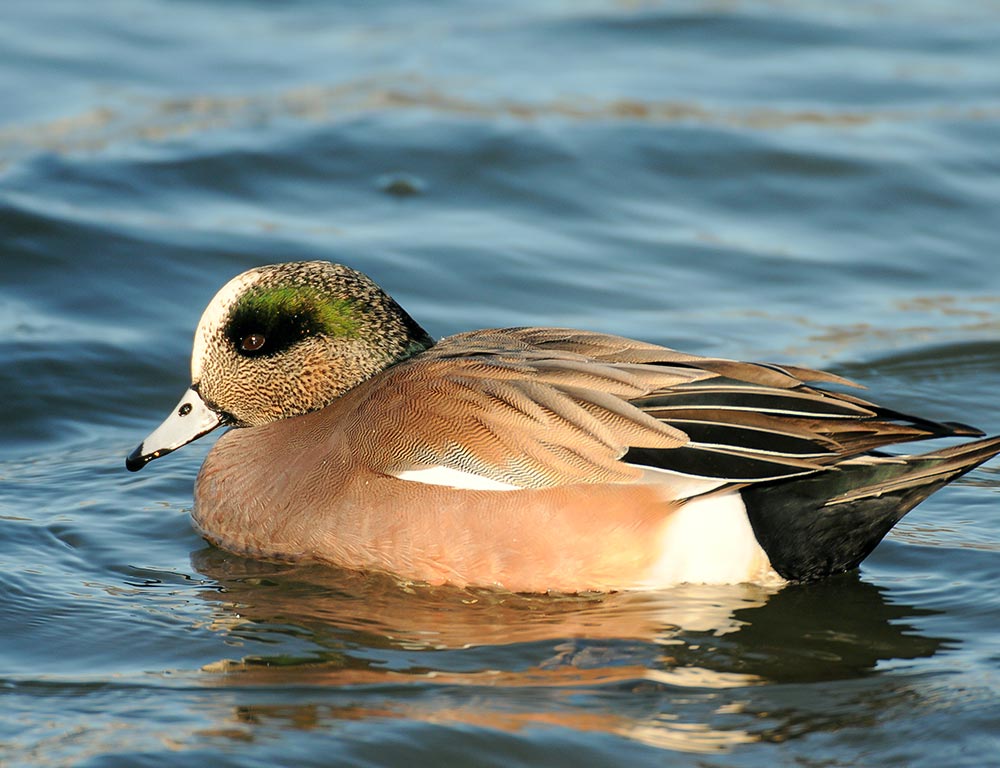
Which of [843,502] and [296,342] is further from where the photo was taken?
[296,342]

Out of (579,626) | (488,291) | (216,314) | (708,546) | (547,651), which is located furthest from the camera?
(488,291)

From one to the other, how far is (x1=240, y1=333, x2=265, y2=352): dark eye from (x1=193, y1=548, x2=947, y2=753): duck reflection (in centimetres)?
77

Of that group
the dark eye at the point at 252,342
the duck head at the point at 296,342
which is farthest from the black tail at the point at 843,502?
the dark eye at the point at 252,342

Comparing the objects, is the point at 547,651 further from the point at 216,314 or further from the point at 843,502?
the point at 216,314

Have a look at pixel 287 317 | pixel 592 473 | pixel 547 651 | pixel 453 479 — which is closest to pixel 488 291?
pixel 287 317

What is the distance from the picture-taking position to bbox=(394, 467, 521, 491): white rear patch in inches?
175

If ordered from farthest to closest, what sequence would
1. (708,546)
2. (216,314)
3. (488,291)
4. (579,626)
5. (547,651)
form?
(488,291) → (216,314) → (708,546) → (579,626) → (547,651)

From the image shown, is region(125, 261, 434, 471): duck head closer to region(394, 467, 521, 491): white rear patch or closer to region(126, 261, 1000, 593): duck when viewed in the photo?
region(126, 261, 1000, 593): duck

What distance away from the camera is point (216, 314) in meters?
5.18

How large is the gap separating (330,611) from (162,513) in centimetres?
112

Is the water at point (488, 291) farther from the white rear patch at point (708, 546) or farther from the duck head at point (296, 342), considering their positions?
the duck head at point (296, 342)

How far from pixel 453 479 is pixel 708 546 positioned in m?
0.75

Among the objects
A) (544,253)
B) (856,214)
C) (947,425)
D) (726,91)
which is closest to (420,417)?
(947,425)

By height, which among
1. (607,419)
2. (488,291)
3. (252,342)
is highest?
(488,291)
